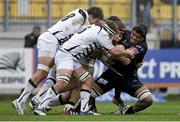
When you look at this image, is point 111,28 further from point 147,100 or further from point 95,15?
point 147,100

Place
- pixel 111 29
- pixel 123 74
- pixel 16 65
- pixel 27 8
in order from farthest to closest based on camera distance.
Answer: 1. pixel 27 8
2. pixel 16 65
3. pixel 123 74
4. pixel 111 29

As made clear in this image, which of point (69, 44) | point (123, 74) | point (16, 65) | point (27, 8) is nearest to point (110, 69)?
point (123, 74)

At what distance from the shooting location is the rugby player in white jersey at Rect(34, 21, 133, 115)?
14.6 metres

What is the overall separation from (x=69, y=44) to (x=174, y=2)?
39.2 ft

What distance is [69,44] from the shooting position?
48.8 feet

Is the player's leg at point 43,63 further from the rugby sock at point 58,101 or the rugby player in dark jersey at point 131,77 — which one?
the rugby player in dark jersey at point 131,77

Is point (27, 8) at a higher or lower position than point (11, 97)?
higher

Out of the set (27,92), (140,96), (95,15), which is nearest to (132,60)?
(140,96)

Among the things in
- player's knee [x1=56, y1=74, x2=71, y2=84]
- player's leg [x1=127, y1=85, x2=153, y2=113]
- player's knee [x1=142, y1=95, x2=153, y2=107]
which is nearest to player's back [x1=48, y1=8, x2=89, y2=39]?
player's knee [x1=56, y1=74, x2=71, y2=84]

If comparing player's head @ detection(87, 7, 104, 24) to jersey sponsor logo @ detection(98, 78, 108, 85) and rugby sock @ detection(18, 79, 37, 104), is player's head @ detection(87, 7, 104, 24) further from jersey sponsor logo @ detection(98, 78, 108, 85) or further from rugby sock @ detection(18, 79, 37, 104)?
rugby sock @ detection(18, 79, 37, 104)

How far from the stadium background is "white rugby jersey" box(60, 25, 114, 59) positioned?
7885 mm

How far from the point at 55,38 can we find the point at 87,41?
1.04 m

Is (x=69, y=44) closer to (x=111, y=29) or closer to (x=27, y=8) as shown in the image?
(x=111, y=29)

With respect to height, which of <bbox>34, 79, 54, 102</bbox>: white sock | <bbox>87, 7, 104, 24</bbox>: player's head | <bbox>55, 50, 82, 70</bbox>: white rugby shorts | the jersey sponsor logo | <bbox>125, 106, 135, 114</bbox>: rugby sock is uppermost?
<bbox>87, 7, 104, 24</bbox>: player's head
